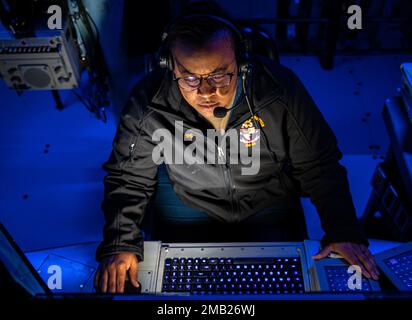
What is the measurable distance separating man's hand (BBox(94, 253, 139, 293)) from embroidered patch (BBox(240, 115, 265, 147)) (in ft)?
1.66

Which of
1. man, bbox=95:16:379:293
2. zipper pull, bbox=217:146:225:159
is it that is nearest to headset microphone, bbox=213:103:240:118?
man, bbox=95:16:379:293

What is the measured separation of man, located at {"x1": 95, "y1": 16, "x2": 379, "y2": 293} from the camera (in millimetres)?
1222

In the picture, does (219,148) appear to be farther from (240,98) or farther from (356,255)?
(356,255)

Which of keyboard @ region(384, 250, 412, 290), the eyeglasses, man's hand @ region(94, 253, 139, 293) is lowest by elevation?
man's hand @ region(94, 253, 139, 293)

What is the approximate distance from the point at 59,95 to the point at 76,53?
0.67 meters

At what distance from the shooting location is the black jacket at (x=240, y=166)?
136cm

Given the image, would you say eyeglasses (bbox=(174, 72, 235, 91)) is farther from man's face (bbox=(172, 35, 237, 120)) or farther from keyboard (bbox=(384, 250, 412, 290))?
keyboard (bbox=(384, 250, 412, 290))

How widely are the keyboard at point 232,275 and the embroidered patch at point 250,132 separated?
382mm

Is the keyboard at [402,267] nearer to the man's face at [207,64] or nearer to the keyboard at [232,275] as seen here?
the keyboard at [232,275]

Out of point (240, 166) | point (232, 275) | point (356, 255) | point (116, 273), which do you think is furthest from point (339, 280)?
point (116, 273)

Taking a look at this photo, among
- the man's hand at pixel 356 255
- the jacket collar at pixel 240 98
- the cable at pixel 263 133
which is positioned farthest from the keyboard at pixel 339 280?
the jacket collar at pixel 240 98

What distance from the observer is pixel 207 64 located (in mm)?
1194

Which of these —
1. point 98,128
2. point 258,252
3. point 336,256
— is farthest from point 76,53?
point 336,256

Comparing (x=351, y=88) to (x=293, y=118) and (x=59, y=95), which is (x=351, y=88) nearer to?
(x=293, y=118)
